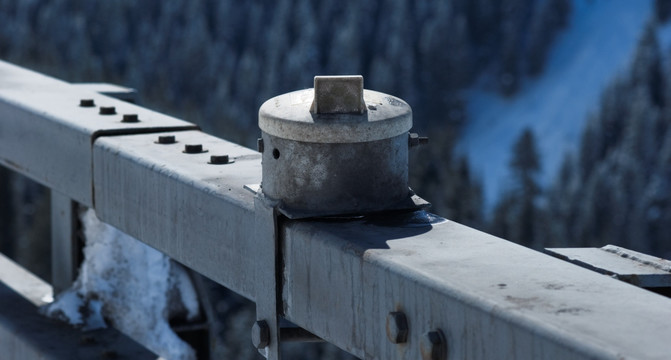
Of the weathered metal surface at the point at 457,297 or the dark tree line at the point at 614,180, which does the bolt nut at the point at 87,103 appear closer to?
the weathered metal surface at the point at 457,297

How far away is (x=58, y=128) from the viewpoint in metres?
3.40

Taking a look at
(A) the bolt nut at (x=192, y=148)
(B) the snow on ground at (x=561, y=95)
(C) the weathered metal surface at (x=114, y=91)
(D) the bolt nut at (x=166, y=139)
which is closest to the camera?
(A) the bolt nut at (x=192, y=148)

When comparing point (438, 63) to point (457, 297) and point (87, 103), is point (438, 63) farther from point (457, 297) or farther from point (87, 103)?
point (457, 297)

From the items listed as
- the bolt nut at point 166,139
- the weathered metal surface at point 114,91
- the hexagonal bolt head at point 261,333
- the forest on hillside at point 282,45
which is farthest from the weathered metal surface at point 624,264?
the forest on hillside at point 282,45

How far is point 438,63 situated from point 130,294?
64.0 metres

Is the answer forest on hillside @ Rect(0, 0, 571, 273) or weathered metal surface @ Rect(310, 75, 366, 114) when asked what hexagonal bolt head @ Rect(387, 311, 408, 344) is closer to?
weathered metal surface @ Rect(310, 75, 366, 114)

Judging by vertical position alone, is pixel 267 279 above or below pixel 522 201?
above

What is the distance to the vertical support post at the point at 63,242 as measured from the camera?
3.81 meters

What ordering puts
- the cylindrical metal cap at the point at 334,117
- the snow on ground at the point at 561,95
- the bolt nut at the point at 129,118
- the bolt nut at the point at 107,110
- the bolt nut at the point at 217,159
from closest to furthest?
the cylindrical metal cap at the point at 334,117
the bolt nut at the point at 217,159
the bolt nut at the point at 129,118
the bolt nut at the point at 107,110
the snow on ground at the point at 561,95

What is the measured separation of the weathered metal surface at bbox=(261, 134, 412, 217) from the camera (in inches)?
92.4

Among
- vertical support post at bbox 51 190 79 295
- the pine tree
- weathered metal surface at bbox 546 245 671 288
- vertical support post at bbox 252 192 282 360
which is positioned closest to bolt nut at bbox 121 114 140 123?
vertical support post at bbox 51 190 79 295

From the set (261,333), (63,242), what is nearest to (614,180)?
(63,242)

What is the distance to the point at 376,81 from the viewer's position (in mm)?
64438

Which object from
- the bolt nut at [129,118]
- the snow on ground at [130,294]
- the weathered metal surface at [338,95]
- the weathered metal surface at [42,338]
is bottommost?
the weathered metal surface at [42,338]
